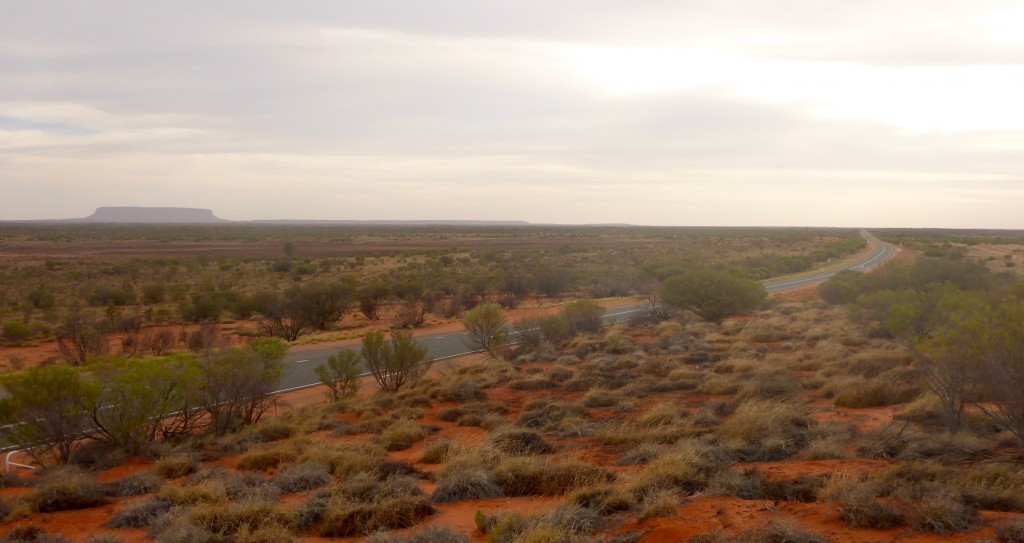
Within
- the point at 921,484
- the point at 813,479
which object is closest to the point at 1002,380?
the point at 921,484

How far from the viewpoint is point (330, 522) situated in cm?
722

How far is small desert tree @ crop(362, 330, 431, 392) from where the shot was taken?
17.0m

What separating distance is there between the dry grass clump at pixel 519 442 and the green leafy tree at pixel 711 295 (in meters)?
16.1

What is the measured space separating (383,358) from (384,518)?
9.95 metres

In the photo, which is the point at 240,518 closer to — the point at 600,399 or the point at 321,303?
the point at 600,399

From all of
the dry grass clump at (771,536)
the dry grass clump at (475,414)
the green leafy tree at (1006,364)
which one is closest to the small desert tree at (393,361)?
the dry grass clump at (475,414)

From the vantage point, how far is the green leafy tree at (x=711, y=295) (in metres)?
25.3

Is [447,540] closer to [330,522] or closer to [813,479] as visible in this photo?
[330,522]

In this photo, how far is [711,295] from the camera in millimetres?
25281

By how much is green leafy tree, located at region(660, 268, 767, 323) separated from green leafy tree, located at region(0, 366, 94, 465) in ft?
64.8

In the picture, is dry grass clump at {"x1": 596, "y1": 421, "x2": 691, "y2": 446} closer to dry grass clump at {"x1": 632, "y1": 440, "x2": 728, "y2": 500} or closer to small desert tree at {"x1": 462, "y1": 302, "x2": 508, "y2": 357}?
dry grass clump at {"x1": 632, "y1": 440, "x2": 728, "y2": 500}

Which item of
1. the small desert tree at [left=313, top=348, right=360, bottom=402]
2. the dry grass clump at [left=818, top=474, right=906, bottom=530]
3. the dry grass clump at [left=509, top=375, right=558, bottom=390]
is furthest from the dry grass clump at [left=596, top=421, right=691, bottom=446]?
the small desert tree at [left=313, top=348, right=360, bottom=402]

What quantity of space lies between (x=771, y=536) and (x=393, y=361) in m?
12.1

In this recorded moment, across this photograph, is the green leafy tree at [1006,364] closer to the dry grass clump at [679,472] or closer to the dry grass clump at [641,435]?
the dry grass clump at [679,472]
